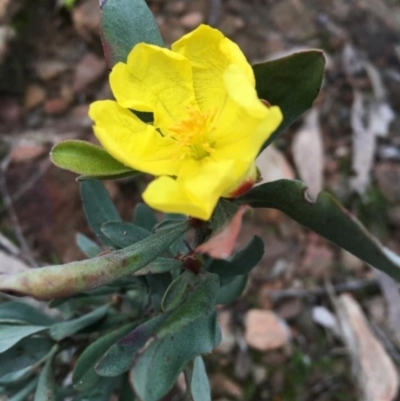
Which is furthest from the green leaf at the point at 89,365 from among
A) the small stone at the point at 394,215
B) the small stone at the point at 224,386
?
the small stone at the point at 394,215

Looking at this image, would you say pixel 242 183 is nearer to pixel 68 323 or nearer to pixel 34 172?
pixel 68 323

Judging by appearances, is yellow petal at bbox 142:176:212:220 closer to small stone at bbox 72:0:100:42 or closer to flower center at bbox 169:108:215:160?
flower center at bbox 169:108:215:160

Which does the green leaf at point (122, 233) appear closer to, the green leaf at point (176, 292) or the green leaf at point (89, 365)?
the green leaf at point (176, 292)

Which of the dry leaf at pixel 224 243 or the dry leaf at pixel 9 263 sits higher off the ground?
the dry leaf at pixel 224 243

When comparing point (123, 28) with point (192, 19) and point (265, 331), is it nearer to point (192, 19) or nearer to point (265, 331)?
point (265, 331)

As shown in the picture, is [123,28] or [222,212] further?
[123,28]

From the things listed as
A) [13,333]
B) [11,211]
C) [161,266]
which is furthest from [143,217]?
[11,211]
